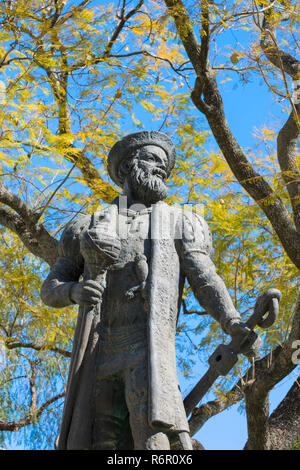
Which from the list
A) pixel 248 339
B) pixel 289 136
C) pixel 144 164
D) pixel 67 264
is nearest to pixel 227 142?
pixel 289 136

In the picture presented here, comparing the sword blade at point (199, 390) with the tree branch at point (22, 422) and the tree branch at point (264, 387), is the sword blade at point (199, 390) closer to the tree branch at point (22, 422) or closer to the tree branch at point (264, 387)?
the tree branch at point (264, 387)

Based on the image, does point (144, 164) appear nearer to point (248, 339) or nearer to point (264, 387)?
point (248, 339)

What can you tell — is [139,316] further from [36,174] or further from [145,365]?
[36,174]

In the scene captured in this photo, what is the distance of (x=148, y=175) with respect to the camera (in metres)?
4.97

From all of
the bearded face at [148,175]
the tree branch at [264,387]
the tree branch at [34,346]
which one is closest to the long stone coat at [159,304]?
the bearded face at [148,175]

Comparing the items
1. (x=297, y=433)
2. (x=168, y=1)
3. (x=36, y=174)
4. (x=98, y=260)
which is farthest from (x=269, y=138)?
(x=98, y=260)

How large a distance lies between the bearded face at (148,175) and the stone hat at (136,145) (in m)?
0.05

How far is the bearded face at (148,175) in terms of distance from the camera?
496 cm

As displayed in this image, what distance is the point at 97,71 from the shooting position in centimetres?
961

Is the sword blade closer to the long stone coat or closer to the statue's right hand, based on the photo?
the long stone coat

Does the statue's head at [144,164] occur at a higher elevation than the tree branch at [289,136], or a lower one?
lower

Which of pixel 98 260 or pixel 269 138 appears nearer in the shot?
pixel 98 260

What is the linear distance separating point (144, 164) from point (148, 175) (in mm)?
97
